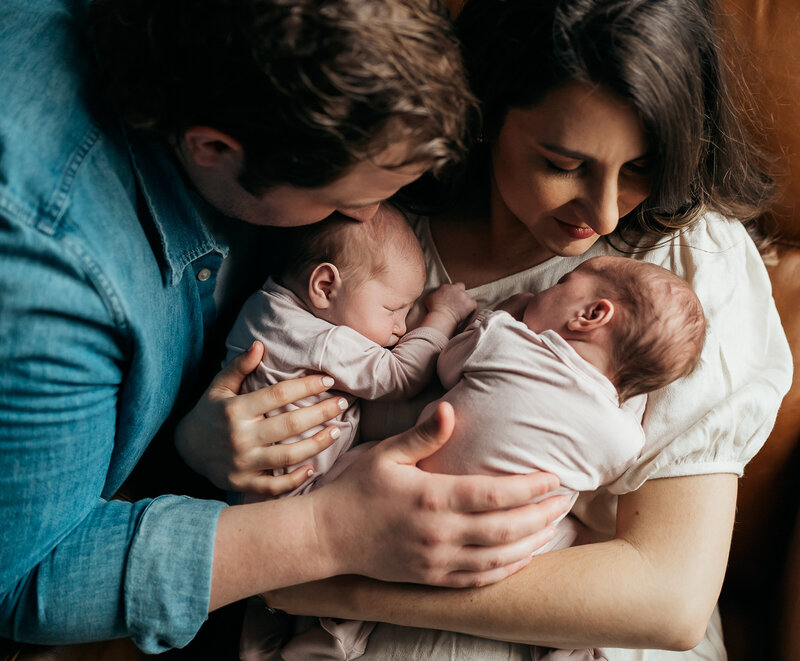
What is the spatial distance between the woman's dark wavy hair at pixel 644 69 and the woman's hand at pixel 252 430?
53cm

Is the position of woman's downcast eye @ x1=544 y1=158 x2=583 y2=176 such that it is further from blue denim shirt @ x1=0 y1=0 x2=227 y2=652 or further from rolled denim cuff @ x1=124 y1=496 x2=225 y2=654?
rolled denim cuff @ x1=124 y1=496 x2=225 y2=654

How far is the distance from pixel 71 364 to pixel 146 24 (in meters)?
0.44

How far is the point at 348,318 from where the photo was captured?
3.99 ft

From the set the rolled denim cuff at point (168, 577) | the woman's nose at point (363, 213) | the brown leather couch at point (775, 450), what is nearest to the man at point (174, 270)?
the rolled denim cuff at point (168, 577)

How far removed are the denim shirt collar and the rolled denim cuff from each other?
36cm

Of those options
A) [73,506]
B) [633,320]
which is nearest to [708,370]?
[633,320]

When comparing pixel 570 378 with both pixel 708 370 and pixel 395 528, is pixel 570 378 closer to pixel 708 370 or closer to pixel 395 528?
pixel 708 370

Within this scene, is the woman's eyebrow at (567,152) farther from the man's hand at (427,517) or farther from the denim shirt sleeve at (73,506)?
the denim shirt sleeve at (73,506)

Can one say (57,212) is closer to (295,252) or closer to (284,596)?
(295,252)

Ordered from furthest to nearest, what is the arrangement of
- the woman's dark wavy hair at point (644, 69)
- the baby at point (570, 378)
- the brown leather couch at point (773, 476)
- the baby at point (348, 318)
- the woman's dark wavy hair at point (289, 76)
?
the brown leather couch at point (773, 476)
the baby at point (348, 318)
the baby at point (570, 378)
the woman's dark wavy hair at point (644, 69)
the woman's dark wavy hair at point (289, 76)

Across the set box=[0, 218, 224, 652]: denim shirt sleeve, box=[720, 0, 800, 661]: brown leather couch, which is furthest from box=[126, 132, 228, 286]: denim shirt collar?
box=[720, 0, 800, 661]: brown leather couch

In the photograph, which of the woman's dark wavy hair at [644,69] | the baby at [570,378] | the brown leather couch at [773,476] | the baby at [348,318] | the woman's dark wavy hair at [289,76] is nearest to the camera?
the woman's dark wavy hair at [289,76]

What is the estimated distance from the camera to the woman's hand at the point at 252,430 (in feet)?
3.59

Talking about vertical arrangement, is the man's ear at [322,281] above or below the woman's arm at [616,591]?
above
